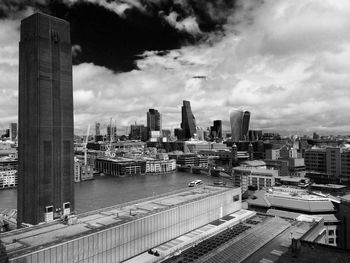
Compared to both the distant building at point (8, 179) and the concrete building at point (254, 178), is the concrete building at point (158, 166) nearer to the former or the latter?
the concrete building at point (254, 178)

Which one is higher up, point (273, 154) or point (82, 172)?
point (273, 154)

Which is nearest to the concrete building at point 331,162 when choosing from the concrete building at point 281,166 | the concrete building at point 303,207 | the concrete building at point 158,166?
the concrete building at point 281,166

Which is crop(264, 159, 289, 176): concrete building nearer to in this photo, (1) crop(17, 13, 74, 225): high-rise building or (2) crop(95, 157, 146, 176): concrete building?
(2) crop(95, 157, 146, 176): concrete building

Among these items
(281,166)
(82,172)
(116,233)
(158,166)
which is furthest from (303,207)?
(158,166)

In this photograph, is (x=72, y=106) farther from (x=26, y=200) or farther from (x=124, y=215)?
(x=124, y=215)

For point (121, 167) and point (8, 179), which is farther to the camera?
point (121, 167)

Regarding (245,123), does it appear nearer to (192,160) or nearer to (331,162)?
(192,160)

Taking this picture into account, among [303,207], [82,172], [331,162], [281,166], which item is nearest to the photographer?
[303,207]

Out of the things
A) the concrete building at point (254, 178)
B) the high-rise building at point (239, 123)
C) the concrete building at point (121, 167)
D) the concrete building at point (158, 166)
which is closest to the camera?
the concrete building at point (254, 178)
